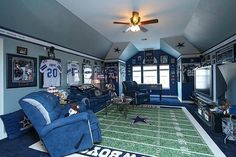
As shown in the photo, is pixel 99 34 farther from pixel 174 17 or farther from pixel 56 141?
pixel 56 141

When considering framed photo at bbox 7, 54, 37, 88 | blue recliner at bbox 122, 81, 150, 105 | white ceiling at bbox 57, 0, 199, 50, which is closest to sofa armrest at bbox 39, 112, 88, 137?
framed photo at bbox 7, 54, 37, 88

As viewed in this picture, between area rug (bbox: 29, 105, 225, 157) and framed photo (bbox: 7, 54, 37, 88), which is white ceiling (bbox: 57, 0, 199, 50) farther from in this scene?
area rug (bbox: 29, 105, 225, 157)

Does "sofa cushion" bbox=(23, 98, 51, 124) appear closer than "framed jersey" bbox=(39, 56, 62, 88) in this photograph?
Yes

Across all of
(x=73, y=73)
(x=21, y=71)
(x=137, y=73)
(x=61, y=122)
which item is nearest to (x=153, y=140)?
(x=61, y=122)

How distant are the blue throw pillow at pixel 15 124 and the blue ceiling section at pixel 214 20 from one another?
15.9ft

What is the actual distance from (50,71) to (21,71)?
3.16ft

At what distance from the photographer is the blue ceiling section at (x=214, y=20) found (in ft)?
10.7

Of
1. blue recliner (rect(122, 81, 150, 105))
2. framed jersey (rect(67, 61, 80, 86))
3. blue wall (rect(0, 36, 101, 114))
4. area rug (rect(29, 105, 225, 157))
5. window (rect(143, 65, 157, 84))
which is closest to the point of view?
area rug (rect(29, 105, 225, 157))

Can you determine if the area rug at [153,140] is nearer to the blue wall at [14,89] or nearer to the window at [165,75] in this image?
the blue wall at [14,89]

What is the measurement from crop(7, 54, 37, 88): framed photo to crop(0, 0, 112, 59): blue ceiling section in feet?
2.09

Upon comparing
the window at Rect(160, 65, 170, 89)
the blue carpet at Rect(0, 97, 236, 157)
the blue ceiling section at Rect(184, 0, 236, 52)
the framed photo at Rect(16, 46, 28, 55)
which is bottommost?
the blue carpet at Rect(0, 97, 236, 157)

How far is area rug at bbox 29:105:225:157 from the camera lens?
8.02 feet

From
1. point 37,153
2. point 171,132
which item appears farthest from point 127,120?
point 37,153

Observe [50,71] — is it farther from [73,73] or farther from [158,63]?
[158,63]
